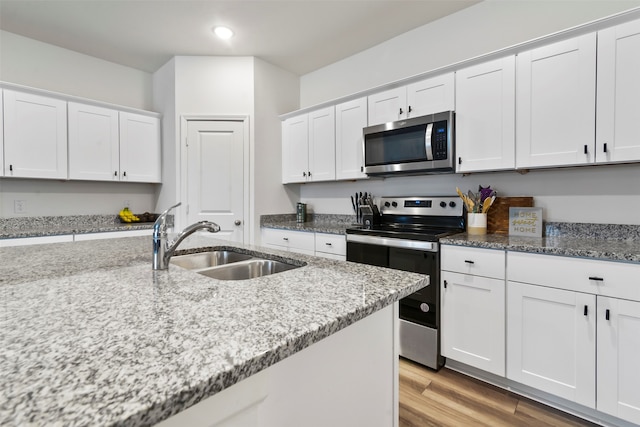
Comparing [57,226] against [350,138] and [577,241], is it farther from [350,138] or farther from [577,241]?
[577,241]

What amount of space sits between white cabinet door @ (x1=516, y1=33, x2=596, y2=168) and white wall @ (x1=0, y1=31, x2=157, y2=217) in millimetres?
3909

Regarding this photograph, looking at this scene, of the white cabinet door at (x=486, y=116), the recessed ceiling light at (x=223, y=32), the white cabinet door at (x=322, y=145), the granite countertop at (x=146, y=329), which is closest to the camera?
the granite countertop at (x=146, y=329)

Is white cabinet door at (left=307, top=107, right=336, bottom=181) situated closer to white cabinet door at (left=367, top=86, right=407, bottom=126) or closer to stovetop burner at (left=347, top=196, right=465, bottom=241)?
white cabinet door at (left=367, top=86, right=407, bottom=126)

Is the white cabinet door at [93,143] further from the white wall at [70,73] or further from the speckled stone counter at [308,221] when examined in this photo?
the speckled stone counter at [308,221]

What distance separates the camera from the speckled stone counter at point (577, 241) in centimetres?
153

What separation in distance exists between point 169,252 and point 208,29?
2.59 metres

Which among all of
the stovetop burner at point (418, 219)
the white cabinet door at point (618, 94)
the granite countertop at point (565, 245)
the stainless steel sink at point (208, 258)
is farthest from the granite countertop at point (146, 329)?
the white cabinet door at point (618, 94)

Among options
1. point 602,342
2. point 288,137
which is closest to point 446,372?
point 602,342

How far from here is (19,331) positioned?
60 cm

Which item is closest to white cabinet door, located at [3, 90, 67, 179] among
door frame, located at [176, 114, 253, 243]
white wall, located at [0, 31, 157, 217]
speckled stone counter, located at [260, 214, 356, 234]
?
white wall, located at [0, 31, 157, 217]

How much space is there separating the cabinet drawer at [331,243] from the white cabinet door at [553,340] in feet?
4.16

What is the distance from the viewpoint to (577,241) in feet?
6.13

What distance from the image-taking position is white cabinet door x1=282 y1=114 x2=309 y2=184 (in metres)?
3.39

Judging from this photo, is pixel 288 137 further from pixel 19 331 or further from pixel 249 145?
pixel 19 331
